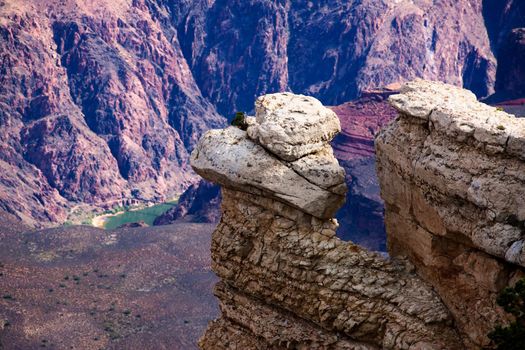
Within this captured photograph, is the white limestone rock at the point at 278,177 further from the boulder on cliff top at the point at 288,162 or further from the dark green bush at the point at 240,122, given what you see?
the dark green bush at the point at 240,122

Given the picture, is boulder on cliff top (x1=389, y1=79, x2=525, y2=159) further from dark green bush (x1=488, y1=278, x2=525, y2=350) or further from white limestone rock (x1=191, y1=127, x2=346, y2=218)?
dark green bush (x1=488, y1=278, x2=525, y2=350)

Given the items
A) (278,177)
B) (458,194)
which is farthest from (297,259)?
(458,194)

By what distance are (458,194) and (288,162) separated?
21.0 feet

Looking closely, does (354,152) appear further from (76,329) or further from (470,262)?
(470,262)

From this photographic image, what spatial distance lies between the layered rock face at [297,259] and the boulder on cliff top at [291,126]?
33mm

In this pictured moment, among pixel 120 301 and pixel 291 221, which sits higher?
pixel 291 221

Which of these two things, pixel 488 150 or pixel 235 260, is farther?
pixel 235 260

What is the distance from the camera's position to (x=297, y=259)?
106ft

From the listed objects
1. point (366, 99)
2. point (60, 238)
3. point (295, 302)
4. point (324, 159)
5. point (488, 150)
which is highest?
point (488, 150)

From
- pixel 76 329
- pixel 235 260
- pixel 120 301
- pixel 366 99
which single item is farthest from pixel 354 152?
pixel 235 260

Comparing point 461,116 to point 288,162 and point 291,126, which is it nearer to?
point 291,126

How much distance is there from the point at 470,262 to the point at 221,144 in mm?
9645

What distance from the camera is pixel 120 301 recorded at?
130 meters

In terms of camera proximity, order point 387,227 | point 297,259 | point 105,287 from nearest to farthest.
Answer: point 297,259
point 387,227
point 105,287
